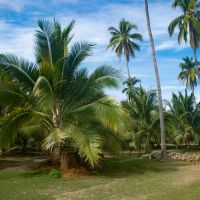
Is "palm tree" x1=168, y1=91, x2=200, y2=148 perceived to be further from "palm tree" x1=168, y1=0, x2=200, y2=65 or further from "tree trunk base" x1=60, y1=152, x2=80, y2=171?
"tree trunk base" x1=60, y1=152, x2=80, y2=171

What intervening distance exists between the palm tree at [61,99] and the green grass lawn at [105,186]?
3.82ft

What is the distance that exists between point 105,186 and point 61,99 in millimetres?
4578

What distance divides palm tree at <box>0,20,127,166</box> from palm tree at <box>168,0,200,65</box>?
1881 centimetres

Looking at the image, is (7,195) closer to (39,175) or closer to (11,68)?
(39,175)

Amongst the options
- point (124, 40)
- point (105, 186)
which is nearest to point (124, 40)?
point (124, 40)

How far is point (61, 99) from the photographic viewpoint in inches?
571

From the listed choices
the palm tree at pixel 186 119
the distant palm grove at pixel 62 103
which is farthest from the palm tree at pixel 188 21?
the distant palm grove at pixel 62 103

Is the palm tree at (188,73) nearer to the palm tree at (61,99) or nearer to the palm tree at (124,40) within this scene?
the palm tree at (124,40)

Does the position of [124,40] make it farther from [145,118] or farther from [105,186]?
[105,186]

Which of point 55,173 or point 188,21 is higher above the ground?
point 188,21

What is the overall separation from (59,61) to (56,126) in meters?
2.63

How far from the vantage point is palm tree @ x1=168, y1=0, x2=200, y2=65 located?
31.1m

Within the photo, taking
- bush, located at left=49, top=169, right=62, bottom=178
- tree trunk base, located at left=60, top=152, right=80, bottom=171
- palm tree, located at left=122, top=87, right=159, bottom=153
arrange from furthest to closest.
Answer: palm tree, located at left=122, top=87, right=159, bottom=153, tree trunk base, located at left=60, top=152, right=80, bottom=171, bush, located at left=49, top=169, right=62, bottom=178

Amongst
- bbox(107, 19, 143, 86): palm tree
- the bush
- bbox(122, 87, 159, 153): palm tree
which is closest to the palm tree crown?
bbox(107, 19, 143, 86): palm tree
